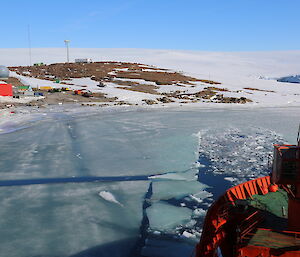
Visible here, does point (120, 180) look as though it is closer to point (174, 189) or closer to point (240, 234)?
point (174, 189)

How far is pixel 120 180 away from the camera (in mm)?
11031

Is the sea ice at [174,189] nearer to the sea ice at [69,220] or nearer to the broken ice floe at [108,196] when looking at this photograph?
the sea ice at [69,220]

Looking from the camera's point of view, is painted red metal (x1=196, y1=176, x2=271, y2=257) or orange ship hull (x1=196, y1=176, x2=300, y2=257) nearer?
orange ship hull (x1=196, y1=176, x2=300, y2=257)

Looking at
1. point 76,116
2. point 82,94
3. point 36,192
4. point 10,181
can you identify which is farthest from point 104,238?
point 82,94

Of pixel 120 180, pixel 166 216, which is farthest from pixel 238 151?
pixel 166 216

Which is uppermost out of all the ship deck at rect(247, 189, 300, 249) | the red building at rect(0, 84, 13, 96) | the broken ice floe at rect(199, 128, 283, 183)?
the red building at rect(0, 84, 13, 96)

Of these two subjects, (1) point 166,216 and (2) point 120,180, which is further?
(2) point 120,180

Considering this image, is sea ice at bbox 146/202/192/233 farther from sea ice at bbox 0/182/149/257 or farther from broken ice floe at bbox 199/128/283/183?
broken ice floe at bbox 199/128/283/183

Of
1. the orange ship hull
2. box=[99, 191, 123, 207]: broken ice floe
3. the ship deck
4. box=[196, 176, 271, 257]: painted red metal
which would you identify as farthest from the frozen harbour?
the ship deck

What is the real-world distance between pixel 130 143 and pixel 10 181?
688 cm

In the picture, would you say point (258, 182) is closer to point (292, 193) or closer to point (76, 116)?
point (292, 193)

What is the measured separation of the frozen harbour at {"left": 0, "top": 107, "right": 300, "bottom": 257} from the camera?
734 centimetres

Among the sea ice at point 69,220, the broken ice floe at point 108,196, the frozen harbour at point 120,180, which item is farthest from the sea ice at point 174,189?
the broken ice floe at point 108,196

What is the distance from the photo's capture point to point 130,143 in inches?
648
